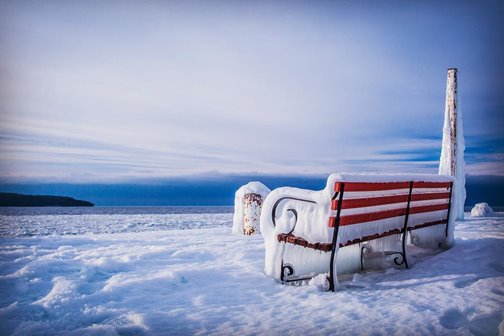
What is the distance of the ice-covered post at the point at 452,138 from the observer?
1061 centimetres

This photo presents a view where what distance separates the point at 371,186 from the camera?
12.5 feet

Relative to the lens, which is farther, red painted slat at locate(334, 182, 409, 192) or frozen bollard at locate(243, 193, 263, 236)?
frozen bollard at locate(243, 193, 263, 236)

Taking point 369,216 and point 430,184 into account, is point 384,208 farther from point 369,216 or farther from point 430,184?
point 430,184

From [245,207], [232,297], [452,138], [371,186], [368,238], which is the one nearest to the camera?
[232,297]

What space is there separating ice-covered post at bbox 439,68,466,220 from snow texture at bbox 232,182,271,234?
19.7 ft

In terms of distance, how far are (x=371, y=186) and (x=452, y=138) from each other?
333 inches

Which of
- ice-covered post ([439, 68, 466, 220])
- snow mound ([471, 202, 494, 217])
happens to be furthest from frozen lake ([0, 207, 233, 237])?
snow mound ([471, 202, 494, 217])

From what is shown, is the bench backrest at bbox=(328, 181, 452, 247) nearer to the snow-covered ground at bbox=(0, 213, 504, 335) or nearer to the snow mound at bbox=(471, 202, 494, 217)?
the snow-covered ground at bbox=(0, 213, 504, 335)

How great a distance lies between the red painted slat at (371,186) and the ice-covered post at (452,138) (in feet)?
24.2

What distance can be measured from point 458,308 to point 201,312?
214 cm

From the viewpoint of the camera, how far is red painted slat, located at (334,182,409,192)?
345cm

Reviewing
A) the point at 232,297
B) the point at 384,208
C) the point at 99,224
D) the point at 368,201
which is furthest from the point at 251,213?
the point at 99,224

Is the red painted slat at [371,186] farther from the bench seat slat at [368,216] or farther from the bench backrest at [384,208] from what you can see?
the bench seat slat at [368,216]

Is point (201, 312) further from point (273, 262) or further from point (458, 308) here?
point (458, 308)
